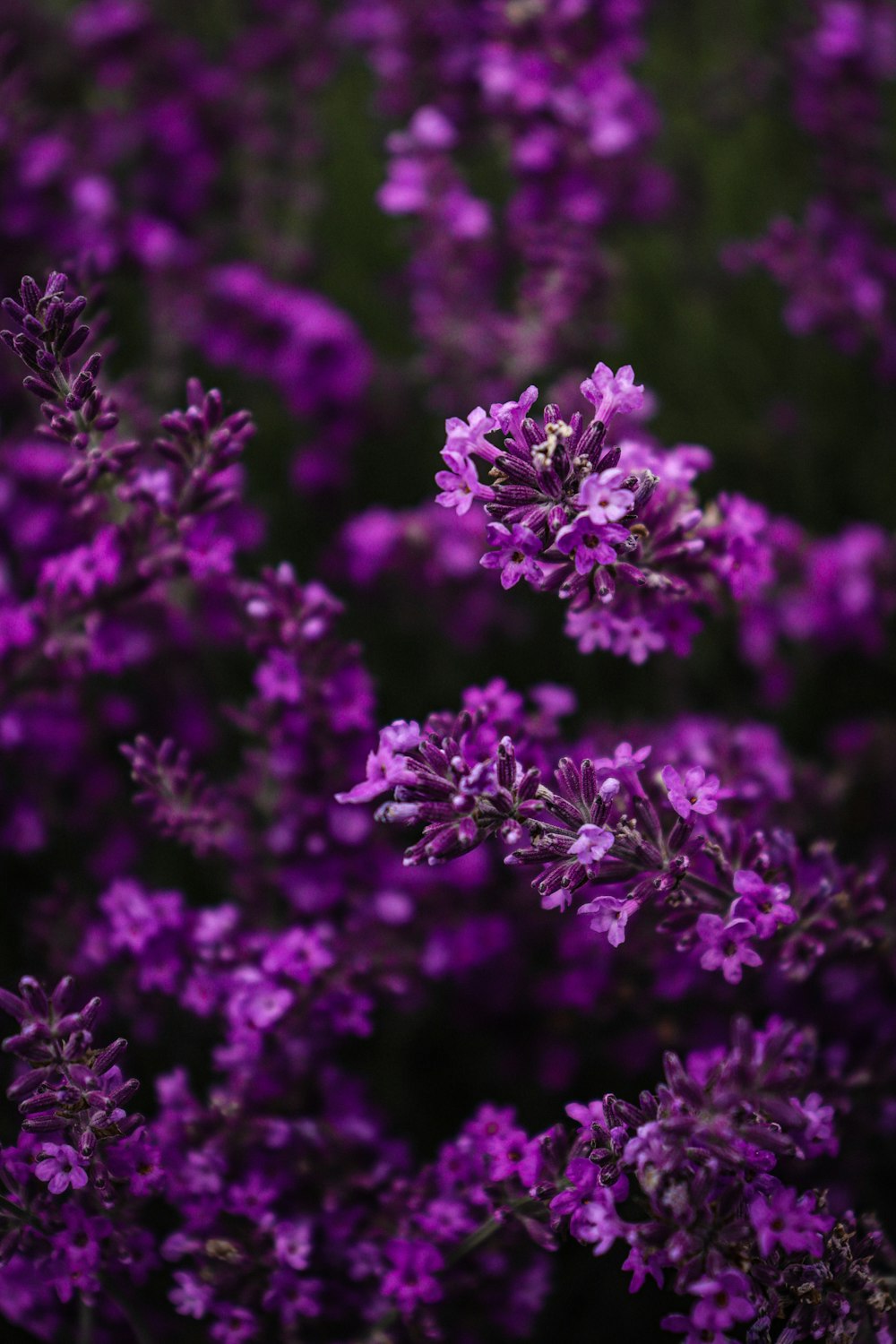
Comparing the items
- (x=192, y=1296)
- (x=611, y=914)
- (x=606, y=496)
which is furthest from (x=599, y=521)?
(x=192, y=1296)

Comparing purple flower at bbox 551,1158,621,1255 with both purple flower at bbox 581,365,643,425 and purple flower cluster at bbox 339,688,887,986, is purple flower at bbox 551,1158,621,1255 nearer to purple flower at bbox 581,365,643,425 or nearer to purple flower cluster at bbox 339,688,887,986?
purple flower cluster at bbox 339,688,887,986

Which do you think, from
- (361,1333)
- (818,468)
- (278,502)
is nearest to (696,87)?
(818,468)

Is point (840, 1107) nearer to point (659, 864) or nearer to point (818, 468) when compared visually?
point (659, 864)

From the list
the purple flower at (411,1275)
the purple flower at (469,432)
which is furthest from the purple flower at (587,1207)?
the purple flower at (469,432)

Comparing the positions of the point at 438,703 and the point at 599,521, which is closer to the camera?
the point at 599,521

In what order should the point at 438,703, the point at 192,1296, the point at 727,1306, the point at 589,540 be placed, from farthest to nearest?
the point at 438,703 < the point at 192,1296 < the point at 589,540 < the point at 727,1306

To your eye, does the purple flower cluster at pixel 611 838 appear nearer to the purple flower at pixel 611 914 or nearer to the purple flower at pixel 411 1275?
the purple flower at pixel 611 914

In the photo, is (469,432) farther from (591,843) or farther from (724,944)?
(724,944)
